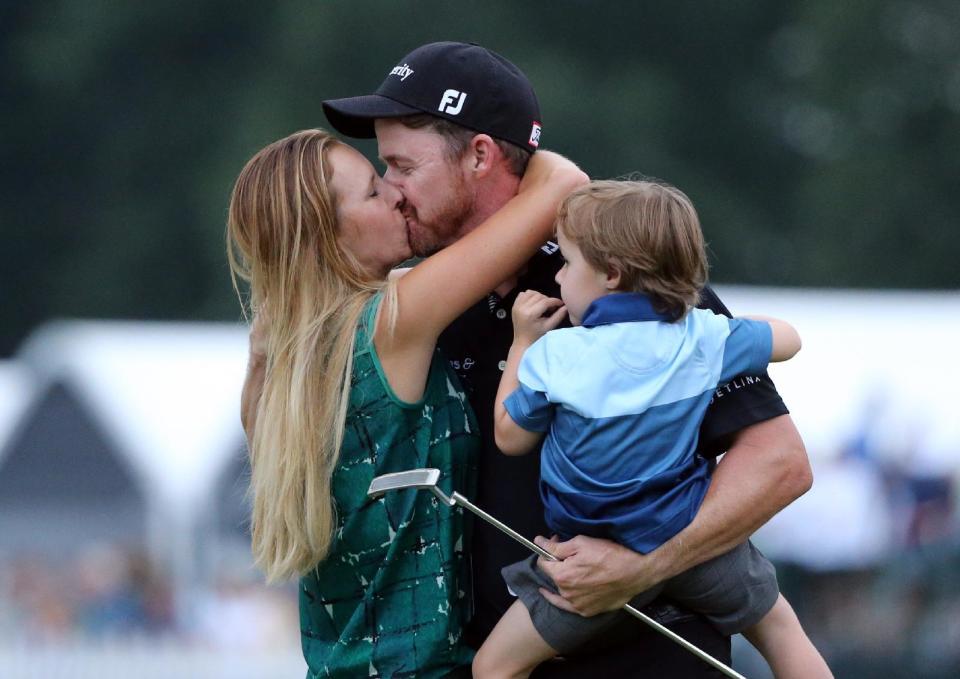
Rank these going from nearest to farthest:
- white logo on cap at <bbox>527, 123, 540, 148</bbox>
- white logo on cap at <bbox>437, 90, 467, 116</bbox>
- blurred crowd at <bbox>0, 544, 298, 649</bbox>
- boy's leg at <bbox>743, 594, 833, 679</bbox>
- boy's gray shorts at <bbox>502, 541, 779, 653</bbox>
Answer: boy's gray shorts at <bbox>502, 541, 779, 653</bbox> → boy's leg at <bbox>743, 594, 833, 679</bbox> → white logo on cap at <bbox>437, 90, 467, 116</bbox> → white logo on cap at <bbox>527, 123, 540, 148</bbox> → blurred crowd at <bbox>0, 544, 298, 649</bbox>

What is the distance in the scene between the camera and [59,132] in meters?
22.8

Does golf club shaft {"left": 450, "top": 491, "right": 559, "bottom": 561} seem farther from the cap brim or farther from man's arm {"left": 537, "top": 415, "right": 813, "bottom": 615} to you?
the cap brim

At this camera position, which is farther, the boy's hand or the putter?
the boy's hand

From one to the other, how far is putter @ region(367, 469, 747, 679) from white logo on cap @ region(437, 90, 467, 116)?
77cm

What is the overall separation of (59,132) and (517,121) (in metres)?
20.4

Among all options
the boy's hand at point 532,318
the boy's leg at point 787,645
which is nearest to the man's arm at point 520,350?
the boy's hand at point 532,318

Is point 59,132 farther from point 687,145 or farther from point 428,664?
point 428,664

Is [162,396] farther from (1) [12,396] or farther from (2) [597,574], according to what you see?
(2) [597,574]

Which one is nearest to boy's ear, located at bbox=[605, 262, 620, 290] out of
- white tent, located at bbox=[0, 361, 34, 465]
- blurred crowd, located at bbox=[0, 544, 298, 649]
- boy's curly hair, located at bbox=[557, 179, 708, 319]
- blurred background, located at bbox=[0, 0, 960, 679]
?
boy's curly hair, located at bbox=[557, 179, 708, 319]

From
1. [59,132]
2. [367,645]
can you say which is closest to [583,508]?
[367,645]

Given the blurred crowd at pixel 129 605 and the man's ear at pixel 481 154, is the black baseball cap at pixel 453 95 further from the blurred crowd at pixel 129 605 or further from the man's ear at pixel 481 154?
the blurred crowd at pixel 129 605

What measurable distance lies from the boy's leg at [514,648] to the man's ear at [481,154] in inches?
35.2

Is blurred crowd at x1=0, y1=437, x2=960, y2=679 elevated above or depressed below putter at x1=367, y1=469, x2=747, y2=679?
below

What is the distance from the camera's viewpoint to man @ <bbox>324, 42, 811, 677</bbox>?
2.98m
